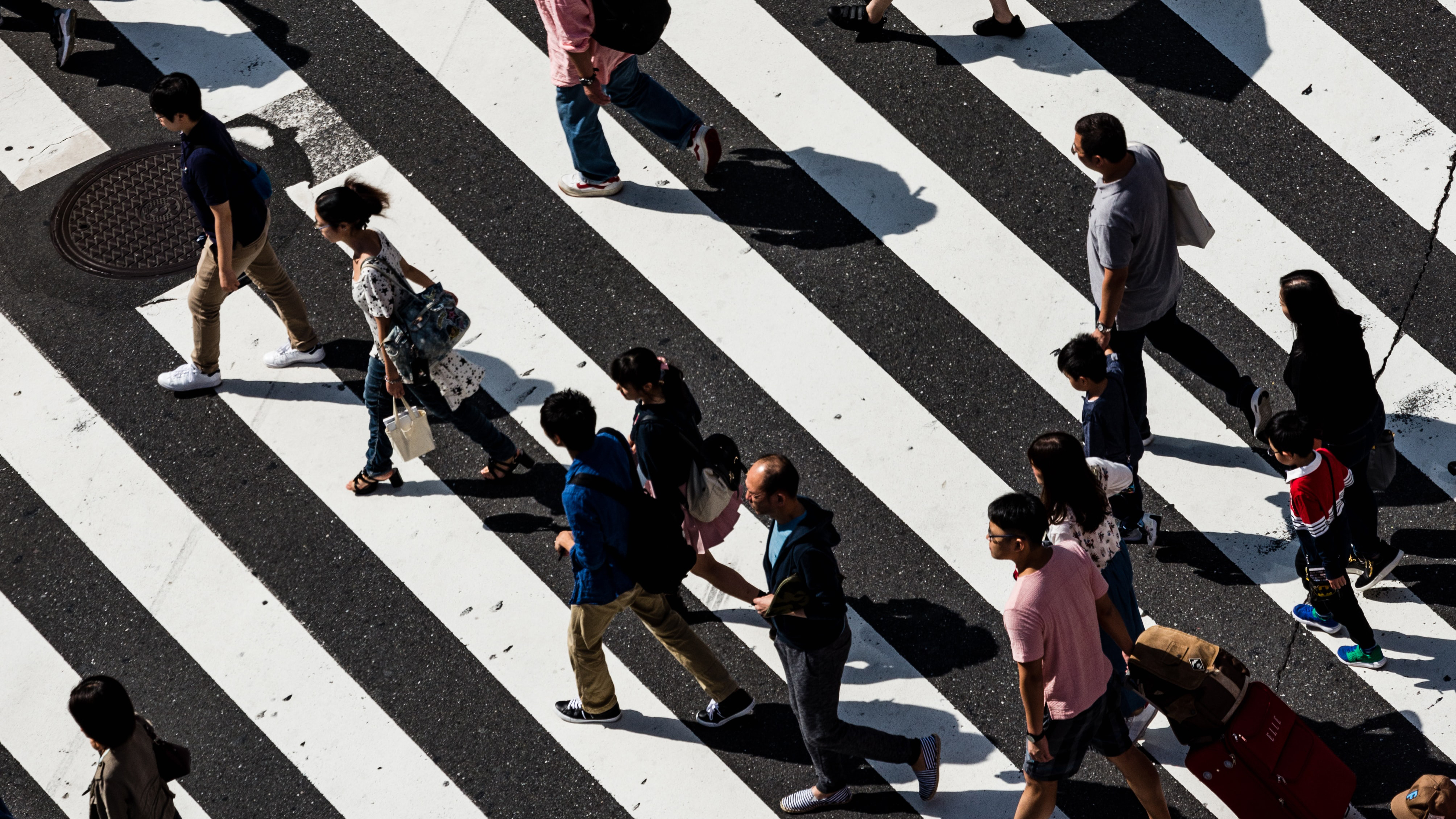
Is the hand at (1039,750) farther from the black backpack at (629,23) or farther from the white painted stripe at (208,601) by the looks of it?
the black backpack at (629,23)

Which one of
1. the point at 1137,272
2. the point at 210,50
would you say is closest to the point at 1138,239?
the point at 1137,272

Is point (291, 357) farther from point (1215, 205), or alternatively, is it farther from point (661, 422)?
point (1215, 205)

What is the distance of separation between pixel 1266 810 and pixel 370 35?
6.87m

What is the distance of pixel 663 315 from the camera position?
7.80 metres

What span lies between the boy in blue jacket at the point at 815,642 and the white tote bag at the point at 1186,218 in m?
2.38

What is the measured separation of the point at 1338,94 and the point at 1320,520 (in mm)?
3617

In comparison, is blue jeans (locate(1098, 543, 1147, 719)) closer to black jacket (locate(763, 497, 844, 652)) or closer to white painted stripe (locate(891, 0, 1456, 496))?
→ black jacket (locate(763, 497, 844, 652))

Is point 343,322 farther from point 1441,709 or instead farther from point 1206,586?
point 1441,709

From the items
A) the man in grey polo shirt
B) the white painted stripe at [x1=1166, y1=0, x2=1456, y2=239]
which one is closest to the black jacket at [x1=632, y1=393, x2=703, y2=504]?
the man in grey polo shirt

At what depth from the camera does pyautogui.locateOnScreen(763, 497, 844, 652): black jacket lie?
5305mm

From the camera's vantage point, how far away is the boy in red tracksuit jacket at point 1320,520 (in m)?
5.66

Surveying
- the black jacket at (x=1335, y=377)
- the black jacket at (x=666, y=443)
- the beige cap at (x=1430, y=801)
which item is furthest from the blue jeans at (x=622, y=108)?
the beige cap at (x=1430, y=801)

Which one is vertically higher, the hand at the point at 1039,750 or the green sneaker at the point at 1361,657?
the green sneaker at the point at 1361,657

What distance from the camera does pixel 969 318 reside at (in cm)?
768
